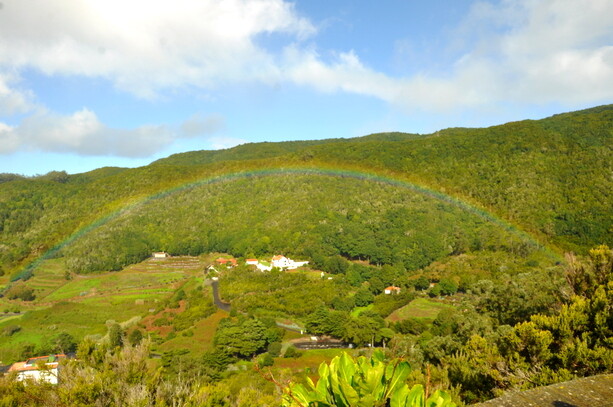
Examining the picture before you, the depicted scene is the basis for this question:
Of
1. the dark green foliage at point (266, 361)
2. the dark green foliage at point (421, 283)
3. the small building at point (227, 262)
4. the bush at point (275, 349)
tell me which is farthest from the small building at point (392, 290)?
the small building at point (227, 262)

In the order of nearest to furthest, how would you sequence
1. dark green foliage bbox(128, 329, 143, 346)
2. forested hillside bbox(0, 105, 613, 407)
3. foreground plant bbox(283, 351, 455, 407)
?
1. foreground plant bbox(283, 351, 455, 407)
2. forested hillside bbox(0, 105, 613, 407)
3. dark green foliage bbox(128, 329, 143, 346)

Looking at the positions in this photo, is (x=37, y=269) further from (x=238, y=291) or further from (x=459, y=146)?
(x=459, y=146)

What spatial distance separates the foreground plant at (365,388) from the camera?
1966mm

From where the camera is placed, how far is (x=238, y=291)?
43594 mm

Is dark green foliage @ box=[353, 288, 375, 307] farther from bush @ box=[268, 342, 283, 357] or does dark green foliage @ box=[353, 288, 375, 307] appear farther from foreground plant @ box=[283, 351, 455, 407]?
foreground plant @ box=[283, 351, 455, 407]

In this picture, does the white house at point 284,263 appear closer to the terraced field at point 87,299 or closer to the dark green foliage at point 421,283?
the terraced field at point 87,299

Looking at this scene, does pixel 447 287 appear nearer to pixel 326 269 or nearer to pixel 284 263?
pixel 326 269

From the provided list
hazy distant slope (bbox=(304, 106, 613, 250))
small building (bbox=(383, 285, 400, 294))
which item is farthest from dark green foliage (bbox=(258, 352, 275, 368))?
hazy distant slope (bbox=(304, 106, 613, 250))

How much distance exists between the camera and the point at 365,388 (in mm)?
1989

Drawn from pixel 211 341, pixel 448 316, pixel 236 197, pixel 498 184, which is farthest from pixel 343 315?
pixel 236 197

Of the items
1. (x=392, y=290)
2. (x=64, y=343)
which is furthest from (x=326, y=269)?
(x=64, y=343)

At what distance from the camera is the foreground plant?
1.97m

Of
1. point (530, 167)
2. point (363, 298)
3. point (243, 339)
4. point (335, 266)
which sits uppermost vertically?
point (530, 167)

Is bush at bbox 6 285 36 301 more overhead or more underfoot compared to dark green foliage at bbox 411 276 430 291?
more overhead
